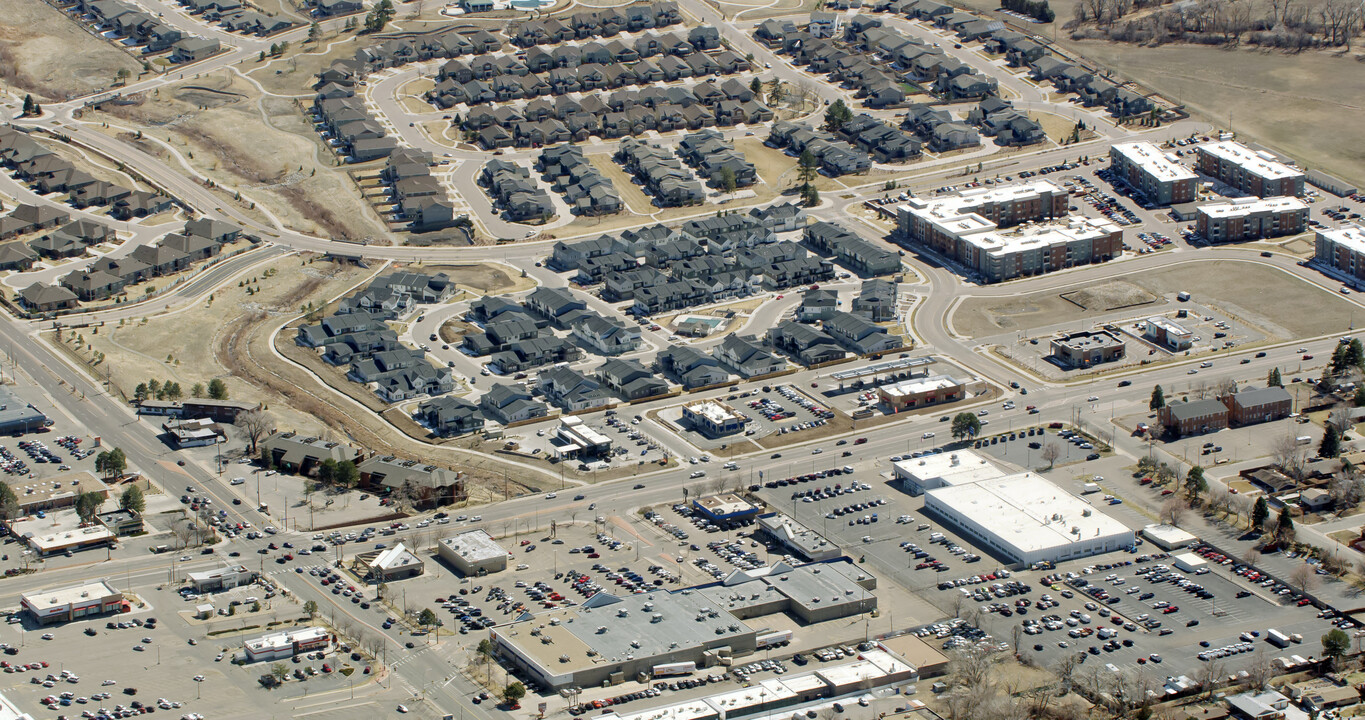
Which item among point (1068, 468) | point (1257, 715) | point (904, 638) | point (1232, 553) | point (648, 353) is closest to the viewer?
point (1257, 715)

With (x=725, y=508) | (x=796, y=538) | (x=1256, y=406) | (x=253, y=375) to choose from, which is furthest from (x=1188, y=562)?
(x=253, y=375)

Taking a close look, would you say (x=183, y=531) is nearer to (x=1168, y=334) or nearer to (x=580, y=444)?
(x=580, y=444)

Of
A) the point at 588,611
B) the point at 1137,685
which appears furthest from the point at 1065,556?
the point at 588,611

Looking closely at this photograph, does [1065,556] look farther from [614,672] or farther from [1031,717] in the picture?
[614,672]

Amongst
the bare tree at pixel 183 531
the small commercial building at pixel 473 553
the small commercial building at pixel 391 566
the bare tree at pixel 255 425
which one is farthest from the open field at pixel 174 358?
the small commercial building at pixel 473 553

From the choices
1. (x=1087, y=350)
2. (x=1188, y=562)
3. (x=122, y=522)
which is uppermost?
(x=122, y=522)

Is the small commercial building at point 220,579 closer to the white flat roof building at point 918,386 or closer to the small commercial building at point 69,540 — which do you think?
the small commercial building at point 69,540
